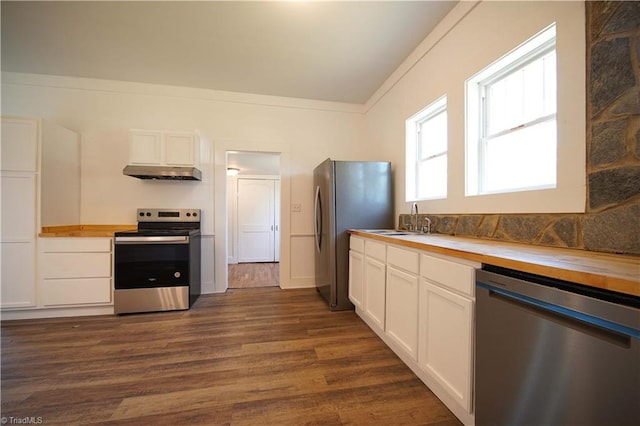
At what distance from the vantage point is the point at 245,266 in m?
5.88

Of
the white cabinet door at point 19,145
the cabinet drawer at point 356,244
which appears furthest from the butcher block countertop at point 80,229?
the cabinet drawer at point 356,244

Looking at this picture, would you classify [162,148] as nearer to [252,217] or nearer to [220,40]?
[220,40]

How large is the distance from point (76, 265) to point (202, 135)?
6.83 feet

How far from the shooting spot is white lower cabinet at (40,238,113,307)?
2629 mm

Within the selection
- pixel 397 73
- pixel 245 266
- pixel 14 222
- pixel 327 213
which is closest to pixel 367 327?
pixel 327 213

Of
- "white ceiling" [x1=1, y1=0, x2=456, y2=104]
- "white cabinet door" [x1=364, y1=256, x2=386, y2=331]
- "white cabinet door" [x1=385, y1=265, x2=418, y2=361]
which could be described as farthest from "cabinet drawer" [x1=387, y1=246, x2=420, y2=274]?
"white ceiling" [x1=1, y1=0, x2=456, y2=104]

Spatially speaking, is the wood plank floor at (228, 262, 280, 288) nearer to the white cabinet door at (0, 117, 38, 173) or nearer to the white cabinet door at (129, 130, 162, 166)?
the white cabinet door at (129, 130, 162, 166)

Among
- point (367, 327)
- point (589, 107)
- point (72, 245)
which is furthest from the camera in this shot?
point (72, 245)

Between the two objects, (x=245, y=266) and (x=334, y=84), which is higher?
(x=334, y=84)

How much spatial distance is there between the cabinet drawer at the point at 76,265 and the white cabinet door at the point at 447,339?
3198 mm

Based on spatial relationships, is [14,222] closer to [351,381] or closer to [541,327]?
[351,381]

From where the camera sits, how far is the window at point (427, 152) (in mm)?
2523

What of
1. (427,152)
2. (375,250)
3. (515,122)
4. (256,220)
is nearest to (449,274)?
(375,250)

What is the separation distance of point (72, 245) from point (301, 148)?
9.69 feet
